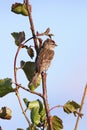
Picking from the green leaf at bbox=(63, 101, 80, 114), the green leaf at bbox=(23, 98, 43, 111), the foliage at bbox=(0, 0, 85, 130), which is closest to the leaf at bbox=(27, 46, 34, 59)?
the foliage at bbox=(0, 0, 85, 130)

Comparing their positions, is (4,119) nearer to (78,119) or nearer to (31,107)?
(31,107)

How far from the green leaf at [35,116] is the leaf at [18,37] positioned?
59cm

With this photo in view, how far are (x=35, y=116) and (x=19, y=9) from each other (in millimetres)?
935

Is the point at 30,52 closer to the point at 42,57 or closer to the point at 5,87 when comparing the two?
the point at 5,87

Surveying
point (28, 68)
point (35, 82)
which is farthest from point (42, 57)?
point (35, 82)

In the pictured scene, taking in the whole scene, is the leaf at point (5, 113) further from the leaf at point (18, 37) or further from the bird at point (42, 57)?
the leaf at point (18, 37)

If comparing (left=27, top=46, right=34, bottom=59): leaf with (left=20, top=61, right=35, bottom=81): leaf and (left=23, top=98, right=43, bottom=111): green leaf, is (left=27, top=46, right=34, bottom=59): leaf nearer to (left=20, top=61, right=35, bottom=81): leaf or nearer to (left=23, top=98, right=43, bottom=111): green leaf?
(left=20, top=61, right=35, bottom=81): leaf

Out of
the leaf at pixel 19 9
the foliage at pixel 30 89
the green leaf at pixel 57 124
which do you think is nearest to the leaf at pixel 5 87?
the foliage at pixel 30 89

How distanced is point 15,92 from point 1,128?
463 millimetres

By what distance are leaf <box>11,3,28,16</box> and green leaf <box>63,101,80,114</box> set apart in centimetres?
86

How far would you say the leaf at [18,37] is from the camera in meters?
3.56

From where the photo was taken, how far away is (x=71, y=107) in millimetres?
3572

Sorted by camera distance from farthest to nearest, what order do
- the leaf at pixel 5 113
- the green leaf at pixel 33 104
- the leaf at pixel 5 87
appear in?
1. the green leaf at pixel 33 104
2. the leaf at pixel 5 87
3. the leaf at pixel 5 113

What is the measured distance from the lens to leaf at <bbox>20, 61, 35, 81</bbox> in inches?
141
